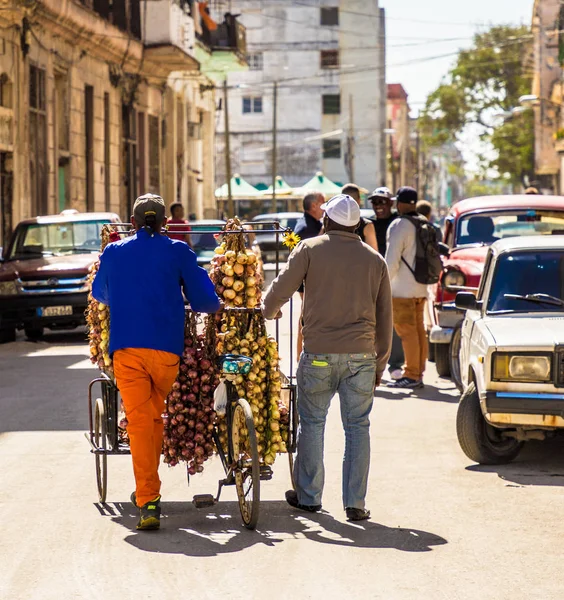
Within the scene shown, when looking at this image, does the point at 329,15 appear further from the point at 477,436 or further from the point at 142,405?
the point at 142,405

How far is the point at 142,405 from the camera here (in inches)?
300

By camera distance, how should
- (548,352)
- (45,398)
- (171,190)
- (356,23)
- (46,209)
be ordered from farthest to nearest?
(356,23)
(171,190)
(46,209)
(45,398)
(548,352)

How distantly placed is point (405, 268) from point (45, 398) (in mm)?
3698

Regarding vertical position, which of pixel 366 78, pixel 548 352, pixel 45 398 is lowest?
pixel 45 398

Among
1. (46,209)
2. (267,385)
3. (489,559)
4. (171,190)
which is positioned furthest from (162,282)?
(171,190)

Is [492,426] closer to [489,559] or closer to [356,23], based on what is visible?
[489,559]

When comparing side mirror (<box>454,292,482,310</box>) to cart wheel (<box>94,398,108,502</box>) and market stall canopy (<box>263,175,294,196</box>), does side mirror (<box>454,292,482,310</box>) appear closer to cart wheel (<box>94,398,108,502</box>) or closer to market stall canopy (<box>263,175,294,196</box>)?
cart wheel (<box>94,398,108,502</box>)

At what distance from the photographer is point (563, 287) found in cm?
1047

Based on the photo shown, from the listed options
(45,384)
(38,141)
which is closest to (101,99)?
(38,141)

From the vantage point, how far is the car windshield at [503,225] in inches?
623

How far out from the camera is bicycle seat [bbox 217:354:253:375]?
25.6 ft

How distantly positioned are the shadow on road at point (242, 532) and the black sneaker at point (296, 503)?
4 cm

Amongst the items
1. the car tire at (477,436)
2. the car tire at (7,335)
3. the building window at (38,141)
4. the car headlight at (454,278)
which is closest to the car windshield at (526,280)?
the car tire at (477,436)

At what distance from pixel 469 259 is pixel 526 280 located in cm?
464
